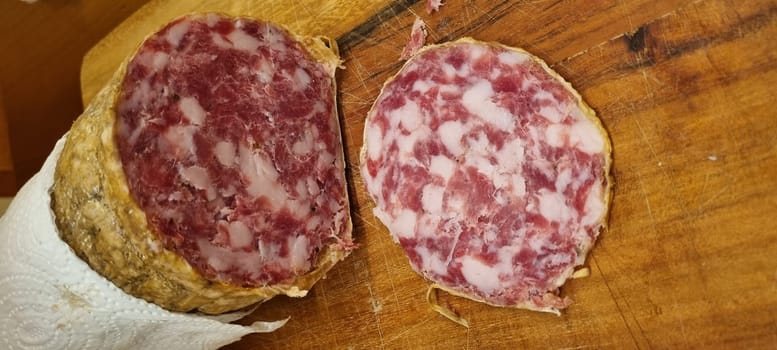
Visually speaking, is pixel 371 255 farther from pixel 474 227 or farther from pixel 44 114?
pixel 44 114

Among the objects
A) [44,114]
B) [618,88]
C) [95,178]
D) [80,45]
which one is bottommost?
[44,114]

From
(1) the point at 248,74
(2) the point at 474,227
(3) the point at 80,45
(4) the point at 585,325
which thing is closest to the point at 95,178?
(1) the point at 248,74

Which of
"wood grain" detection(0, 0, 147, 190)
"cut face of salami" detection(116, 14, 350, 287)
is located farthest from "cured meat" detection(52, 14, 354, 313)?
"wood grain" detection(0, 0, 147, 190)

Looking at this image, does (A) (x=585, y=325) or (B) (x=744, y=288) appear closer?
(B) (x=744, y=288)

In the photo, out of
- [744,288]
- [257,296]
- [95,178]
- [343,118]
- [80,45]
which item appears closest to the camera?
[744,288]

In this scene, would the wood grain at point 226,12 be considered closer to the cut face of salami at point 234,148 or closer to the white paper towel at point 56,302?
the cut face of salami at point 234,148

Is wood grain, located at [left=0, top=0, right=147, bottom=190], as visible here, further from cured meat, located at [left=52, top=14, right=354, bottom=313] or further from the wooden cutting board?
the wooden cutting board

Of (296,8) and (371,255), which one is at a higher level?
(296,8)

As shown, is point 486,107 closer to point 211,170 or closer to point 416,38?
point 416,38
